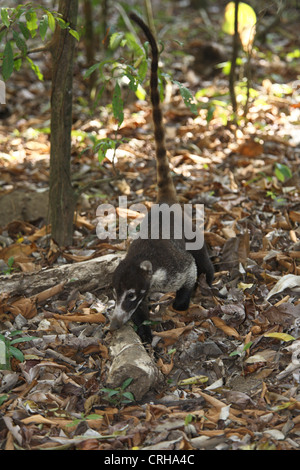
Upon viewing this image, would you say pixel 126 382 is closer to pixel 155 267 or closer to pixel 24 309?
pixel 155 267

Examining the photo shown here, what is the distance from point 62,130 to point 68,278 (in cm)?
129

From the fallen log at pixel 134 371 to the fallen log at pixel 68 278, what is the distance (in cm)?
92

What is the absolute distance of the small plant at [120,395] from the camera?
10.1ft

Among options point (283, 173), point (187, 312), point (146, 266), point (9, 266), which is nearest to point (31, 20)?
point (146, 266)

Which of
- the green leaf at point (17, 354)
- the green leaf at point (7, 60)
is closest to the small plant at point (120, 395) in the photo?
the green leaf at point (17, 354)

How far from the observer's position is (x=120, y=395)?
10.2ft

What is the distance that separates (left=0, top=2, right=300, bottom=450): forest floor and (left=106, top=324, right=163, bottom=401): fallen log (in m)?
0.06

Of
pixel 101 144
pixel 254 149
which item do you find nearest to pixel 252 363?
pixel 101 144

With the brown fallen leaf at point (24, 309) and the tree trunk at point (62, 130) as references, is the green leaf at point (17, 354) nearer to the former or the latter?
the brown fallen leaf at point (24, 309)

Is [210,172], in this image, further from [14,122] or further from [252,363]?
[14,122]

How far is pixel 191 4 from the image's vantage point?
38.4ft

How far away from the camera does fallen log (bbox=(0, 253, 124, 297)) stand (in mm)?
4098

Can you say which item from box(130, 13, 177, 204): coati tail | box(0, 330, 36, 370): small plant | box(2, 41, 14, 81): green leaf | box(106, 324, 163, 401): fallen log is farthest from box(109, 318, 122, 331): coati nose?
box(2, 41, 14, 81): green leaf
